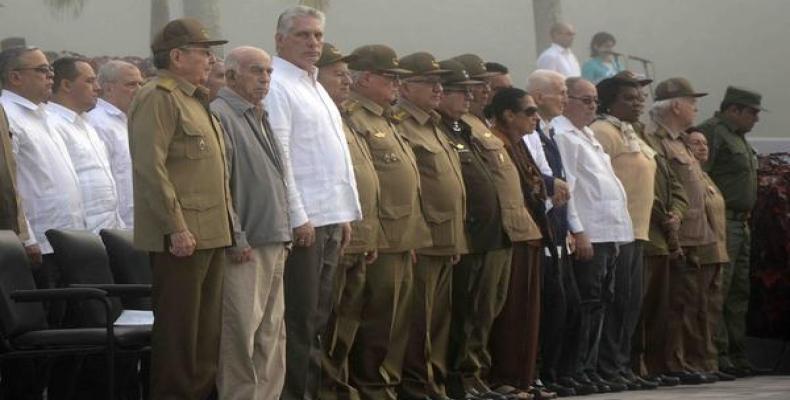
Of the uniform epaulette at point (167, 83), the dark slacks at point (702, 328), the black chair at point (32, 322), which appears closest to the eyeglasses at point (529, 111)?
the dark slacks at point (702, 328)

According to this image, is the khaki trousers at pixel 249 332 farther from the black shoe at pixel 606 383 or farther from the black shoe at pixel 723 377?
the black shoe at pixel 723 377

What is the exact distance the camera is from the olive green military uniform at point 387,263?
1206 cm

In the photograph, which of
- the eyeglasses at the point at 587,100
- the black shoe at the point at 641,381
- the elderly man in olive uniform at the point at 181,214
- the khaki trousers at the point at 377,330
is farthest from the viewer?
the black shoe at the point at 641,381

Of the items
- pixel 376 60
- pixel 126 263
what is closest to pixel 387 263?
pixel 376 60

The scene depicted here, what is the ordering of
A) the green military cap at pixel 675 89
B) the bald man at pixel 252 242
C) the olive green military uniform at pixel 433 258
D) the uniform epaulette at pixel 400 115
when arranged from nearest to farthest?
the bald man at pixel 252 242, the olive green military uniform at pixel 433 258, the uniform epaulette at pixel 400 115, the green military cap at pixel 675 89

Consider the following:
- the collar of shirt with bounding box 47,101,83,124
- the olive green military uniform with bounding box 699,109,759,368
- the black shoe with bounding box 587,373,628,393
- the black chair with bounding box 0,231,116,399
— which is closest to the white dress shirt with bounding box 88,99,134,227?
the collar of shirt with bounding box 47,101,83,124

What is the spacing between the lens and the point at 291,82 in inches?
448

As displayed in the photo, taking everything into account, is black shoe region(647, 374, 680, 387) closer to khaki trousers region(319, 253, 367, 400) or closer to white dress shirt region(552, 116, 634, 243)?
white dress shirt region(552, 116, 634, 243)

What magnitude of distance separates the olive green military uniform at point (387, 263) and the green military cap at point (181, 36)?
1940mm

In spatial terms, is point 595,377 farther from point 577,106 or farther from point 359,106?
point 359,106

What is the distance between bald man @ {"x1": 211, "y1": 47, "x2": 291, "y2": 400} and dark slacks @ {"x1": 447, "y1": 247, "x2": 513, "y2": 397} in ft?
Result: 7.16

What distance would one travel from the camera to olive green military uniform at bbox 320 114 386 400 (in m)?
11.8

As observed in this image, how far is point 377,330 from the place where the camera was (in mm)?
12047

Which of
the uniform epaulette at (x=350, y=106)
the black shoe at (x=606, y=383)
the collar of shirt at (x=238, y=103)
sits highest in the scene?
the collar of shirt at (x=238, y=103)
